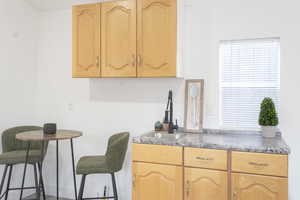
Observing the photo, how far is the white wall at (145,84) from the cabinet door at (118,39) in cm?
38

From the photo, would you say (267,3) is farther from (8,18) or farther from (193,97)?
(8,18)

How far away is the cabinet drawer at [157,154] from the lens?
2.19 m

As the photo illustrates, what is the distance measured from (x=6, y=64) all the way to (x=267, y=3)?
2924 millimetres

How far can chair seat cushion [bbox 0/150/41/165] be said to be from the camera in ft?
8.84

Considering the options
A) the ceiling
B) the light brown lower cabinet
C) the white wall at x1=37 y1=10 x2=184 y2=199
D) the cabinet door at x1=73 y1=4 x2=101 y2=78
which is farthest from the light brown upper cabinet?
the light brown lower cabinet

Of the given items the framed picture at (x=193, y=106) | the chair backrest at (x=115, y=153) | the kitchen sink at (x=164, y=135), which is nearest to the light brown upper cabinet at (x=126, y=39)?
the framed picture at (x=193, y=106)

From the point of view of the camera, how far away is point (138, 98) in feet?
10.0

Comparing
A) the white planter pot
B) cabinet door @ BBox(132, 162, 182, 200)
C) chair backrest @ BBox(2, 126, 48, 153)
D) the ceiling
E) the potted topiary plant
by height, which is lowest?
cabinet door @ BBox(132, 162, 182, 200)

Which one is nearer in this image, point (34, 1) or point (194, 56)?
point (194, 56)

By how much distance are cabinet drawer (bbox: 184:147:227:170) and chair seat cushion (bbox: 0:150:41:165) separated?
1.62 metres

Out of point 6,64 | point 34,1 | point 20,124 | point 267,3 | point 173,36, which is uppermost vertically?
point 34,1

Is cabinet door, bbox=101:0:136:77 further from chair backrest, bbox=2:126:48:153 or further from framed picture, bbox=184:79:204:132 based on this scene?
chair backrest, bbox=2:126:48:153

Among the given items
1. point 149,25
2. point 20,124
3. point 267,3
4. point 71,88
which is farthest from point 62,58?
point 267,3

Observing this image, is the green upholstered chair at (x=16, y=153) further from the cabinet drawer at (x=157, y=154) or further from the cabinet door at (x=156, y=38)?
the cabinet door at (x=156, y=38)
